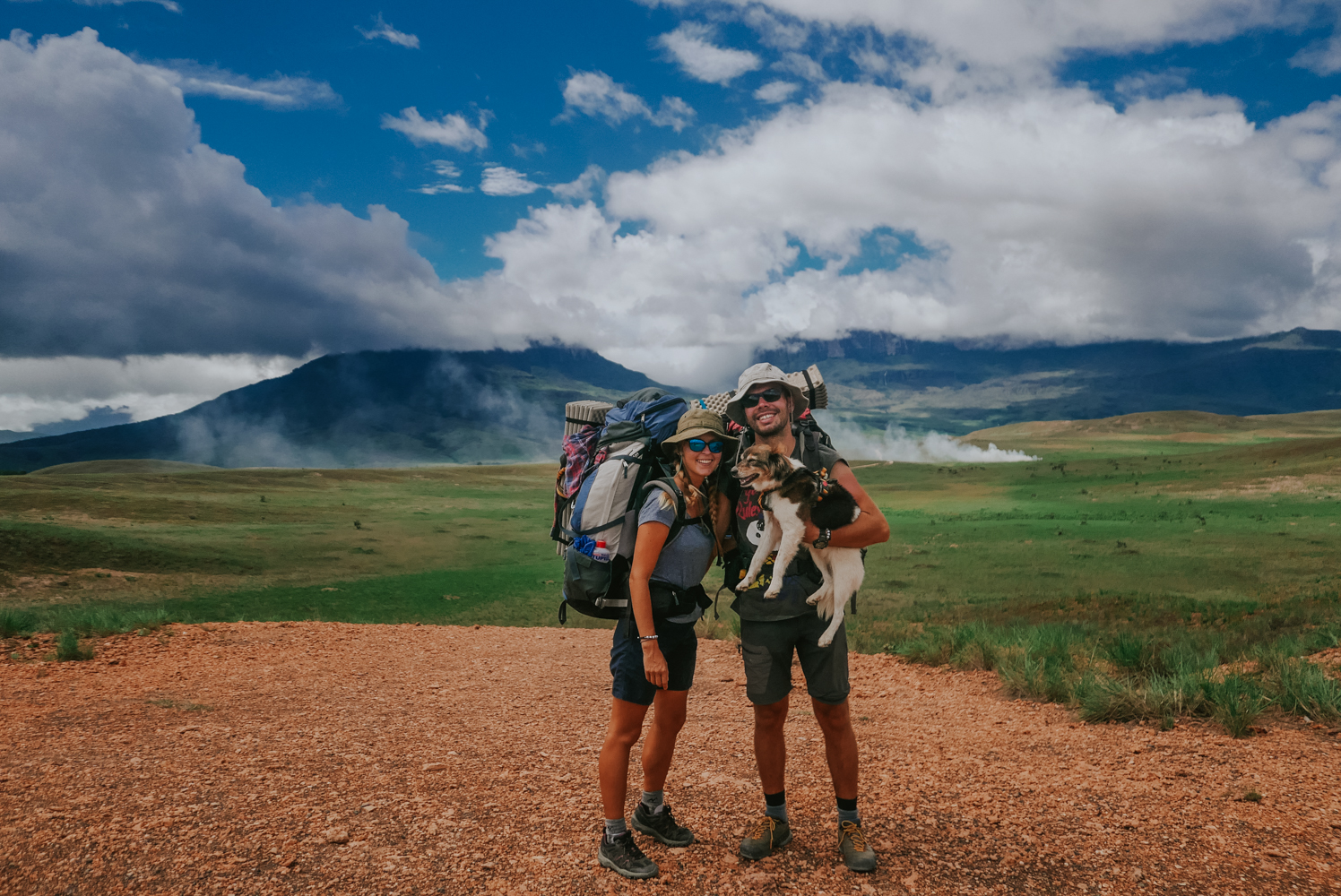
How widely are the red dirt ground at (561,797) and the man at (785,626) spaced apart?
0.43 meters

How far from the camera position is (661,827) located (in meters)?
4.58

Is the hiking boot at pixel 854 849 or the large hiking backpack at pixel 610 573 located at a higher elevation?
the large hiking backpack at pixel 610 573

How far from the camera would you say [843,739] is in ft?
14.2

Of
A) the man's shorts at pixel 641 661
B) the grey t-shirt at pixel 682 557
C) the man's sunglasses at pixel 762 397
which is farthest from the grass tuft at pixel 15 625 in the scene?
the man's sunglasses at pixel 762 397

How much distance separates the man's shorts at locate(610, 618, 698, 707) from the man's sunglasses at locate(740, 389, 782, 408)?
4.27 ft

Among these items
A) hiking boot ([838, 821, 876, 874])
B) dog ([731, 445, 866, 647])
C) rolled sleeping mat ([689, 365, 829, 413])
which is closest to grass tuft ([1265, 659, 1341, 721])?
hiking boot ([838, 821, 876, 874])

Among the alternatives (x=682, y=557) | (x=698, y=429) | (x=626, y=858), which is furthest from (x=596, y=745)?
(x=698, y=429)

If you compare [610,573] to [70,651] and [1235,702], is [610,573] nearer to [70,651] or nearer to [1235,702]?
[1235,702]

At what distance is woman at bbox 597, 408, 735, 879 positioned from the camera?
407 centimetres

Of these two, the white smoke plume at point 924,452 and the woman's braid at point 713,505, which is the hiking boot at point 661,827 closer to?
the woman's braid at point 713,505

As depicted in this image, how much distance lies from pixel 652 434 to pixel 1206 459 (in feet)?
252

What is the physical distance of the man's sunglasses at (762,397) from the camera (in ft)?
14.0

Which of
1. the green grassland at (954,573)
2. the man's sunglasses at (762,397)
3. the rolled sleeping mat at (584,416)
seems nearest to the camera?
the man's sunglasses at (762,397)

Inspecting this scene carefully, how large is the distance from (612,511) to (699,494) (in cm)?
49
